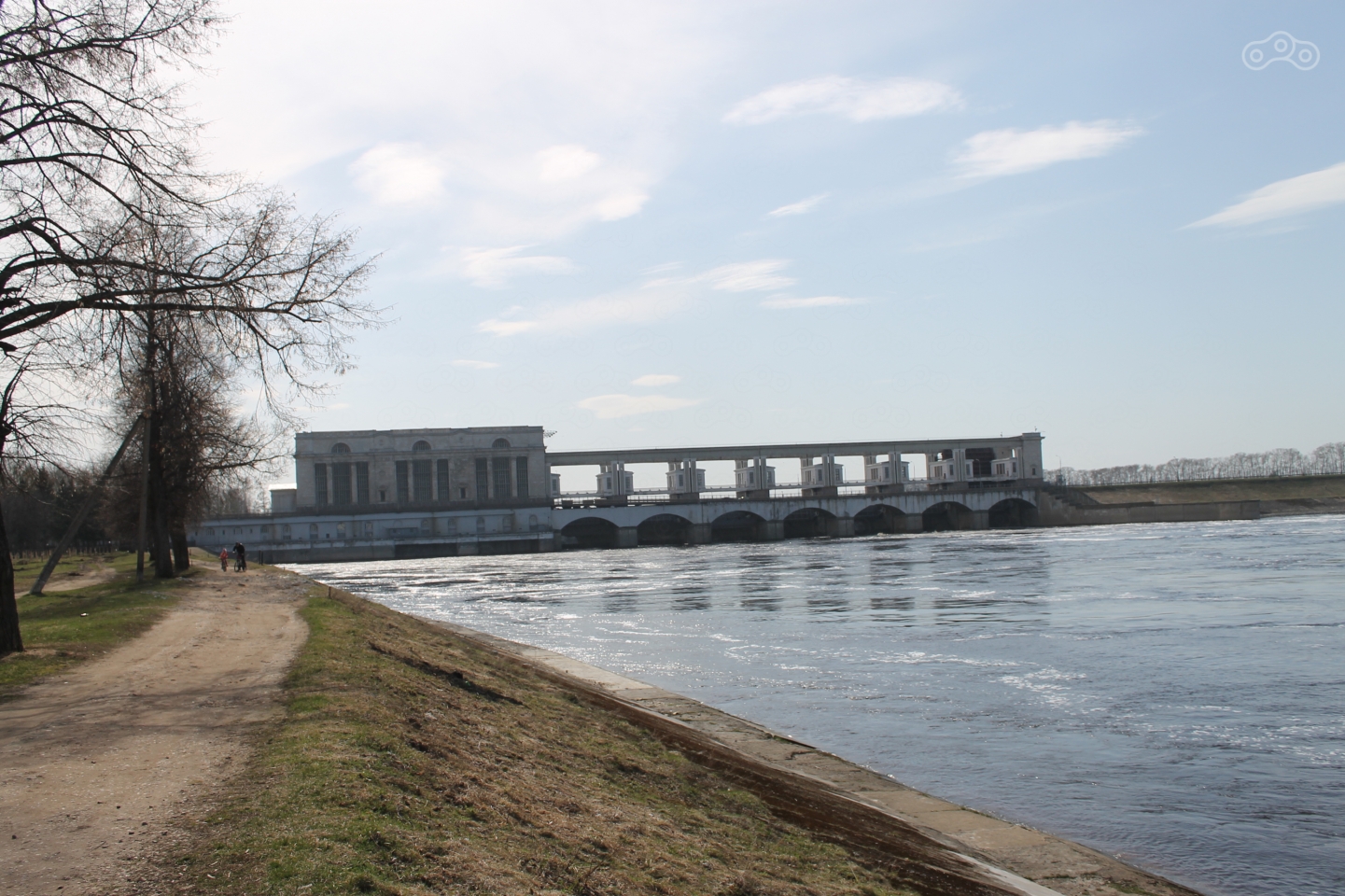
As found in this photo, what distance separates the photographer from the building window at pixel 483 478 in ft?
443

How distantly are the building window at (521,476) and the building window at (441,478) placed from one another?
352 inches

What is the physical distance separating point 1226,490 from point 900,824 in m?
164

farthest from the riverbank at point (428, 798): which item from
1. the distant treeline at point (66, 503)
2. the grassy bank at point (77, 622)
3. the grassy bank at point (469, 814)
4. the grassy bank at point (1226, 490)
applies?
the grassy bank at point (1226, 490)

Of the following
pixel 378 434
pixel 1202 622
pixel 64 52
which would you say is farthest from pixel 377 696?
pixel 378 434

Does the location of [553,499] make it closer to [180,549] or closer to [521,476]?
[521,476]

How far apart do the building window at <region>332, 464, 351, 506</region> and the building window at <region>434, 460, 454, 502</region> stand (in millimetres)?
11218

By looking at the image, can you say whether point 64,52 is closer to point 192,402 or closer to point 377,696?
point 377,696

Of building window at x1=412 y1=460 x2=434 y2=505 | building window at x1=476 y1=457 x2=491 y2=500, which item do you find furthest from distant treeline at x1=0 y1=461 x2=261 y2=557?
building window at x1=476 y1=457 x2=491 y2=500

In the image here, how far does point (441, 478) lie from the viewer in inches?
5335

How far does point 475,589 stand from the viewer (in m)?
65.2

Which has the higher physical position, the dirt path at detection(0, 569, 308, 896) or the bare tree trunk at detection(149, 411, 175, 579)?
the bare tree trunk at detection(149, 411, 175, 579)

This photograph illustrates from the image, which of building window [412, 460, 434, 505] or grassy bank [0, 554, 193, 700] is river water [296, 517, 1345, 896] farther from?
building window [412, 460, 434, 505]

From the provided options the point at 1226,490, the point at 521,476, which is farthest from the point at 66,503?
the point at 1226,490

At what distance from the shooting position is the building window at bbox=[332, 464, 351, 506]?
13225cm
